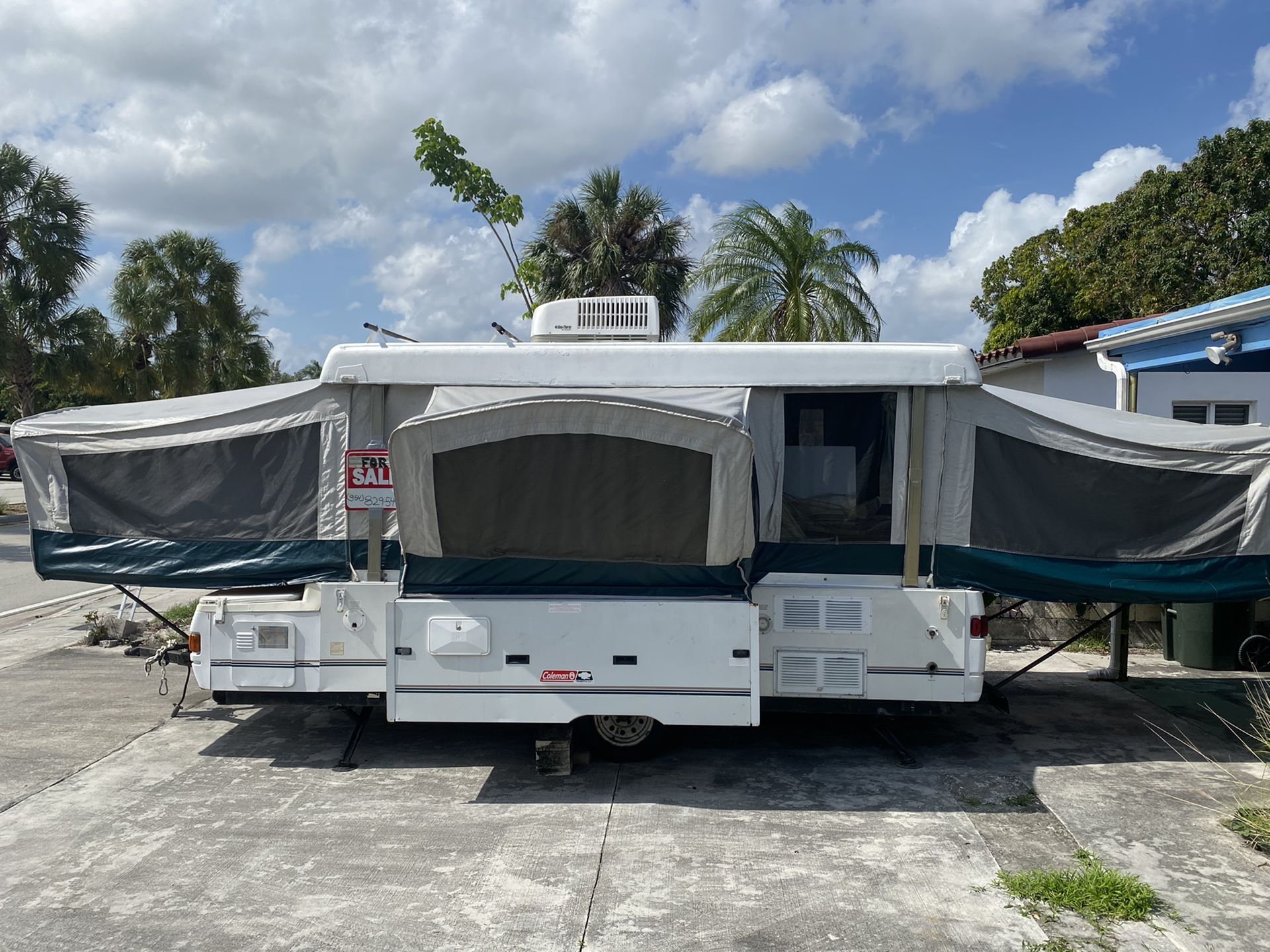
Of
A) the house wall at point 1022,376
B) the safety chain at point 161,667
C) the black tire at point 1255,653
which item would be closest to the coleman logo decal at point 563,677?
the safety chain at point 161,667

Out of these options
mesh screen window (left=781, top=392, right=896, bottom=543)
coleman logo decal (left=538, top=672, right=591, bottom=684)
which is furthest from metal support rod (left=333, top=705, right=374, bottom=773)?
mesh screen window (left=781, top=392, right=896, bottom=543)

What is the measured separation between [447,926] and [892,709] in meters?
3.14

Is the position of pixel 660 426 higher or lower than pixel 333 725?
higher

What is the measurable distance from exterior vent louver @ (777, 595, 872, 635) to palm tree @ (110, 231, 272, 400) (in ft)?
71.2

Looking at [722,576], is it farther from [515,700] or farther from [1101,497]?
[1101,497]

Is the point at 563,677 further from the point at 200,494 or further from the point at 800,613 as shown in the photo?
the point at 200,494

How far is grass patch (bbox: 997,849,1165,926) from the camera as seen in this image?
169 inches

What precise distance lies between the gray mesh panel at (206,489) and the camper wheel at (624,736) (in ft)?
7.37

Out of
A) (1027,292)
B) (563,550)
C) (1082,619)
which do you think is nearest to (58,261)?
(563,550)

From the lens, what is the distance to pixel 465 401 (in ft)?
19.2

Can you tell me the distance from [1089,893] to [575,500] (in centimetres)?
326

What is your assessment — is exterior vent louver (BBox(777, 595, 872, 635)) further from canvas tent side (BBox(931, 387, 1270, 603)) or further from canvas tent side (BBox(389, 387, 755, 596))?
canvas tent side (BBox(931, 387, 1270, 603))

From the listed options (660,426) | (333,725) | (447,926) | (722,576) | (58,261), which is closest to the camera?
(447,926)

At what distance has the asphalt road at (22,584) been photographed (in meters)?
12.4
